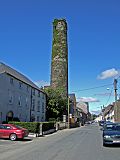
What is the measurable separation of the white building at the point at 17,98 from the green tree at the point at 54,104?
6926 mm

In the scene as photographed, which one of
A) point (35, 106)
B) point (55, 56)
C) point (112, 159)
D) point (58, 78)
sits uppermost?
point (55, 56)

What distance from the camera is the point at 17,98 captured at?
47969 millimetres

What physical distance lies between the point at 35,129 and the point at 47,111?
1374 inches

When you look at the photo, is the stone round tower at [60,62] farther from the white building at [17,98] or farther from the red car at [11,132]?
the red car at [11,132]

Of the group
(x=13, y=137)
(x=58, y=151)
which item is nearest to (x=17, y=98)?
(x=13, y=137)

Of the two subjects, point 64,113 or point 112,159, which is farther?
point 64,113

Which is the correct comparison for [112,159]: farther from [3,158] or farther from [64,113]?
[64,113]

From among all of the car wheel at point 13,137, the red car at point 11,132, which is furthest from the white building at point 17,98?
the car wheel at point 13,137

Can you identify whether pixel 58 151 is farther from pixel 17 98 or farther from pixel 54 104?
pixel 54 104

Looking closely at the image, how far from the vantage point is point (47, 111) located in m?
71.6

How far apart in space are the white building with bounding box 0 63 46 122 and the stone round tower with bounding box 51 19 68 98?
13.3 meters

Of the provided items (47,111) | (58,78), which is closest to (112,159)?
(47,111)

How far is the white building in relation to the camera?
4242 cm

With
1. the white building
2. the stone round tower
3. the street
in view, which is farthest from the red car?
the stone round tower
